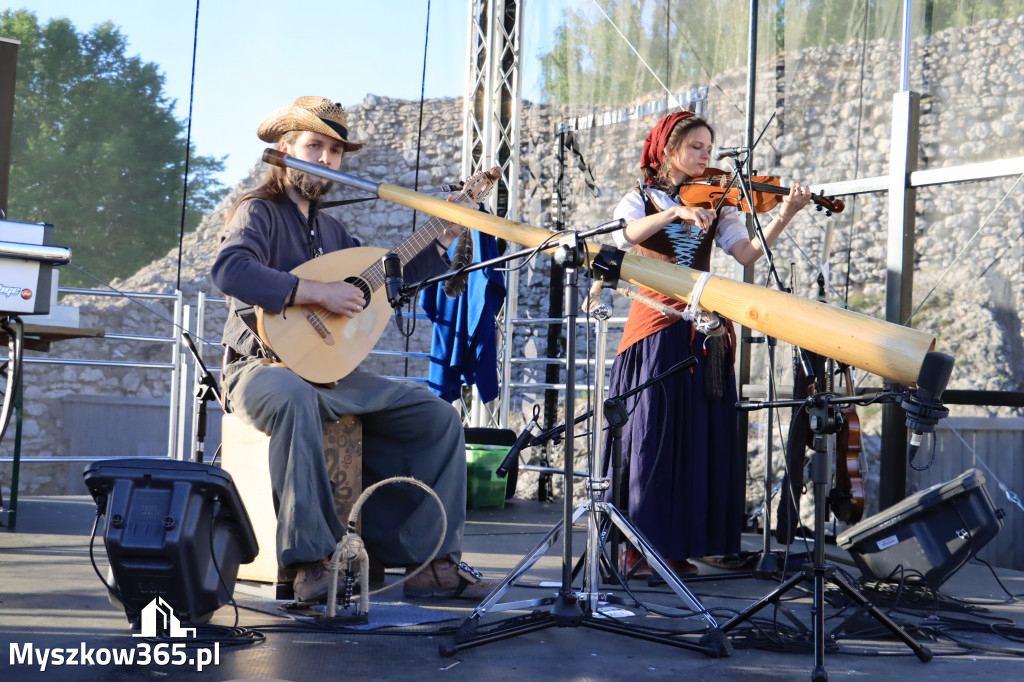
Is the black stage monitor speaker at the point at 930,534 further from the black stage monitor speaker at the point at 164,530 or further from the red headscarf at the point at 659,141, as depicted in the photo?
the black stage monitor speaker at the point at 164,530

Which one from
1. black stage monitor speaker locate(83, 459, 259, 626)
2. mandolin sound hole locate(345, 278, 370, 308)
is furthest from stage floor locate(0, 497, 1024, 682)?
mandolin sound hole locate(345, 278, 370, 308)

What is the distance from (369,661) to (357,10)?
10160 mm

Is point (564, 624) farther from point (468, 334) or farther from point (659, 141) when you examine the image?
point (468, 334)

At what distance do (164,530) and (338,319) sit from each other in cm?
91

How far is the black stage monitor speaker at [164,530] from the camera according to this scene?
77.3 inches

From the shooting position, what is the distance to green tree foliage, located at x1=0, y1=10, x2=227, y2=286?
12.8 meters

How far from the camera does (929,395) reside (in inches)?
62.7

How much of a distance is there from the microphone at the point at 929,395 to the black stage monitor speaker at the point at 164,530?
145 centimetres

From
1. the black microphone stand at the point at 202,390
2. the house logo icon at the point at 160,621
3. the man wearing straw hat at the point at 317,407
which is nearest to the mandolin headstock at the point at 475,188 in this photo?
the man wearing straw hat at the point at 317,407

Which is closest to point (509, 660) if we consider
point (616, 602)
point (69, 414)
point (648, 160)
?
point (616, 602)

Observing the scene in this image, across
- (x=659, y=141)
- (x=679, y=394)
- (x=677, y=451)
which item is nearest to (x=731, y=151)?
(x=659, y=141)

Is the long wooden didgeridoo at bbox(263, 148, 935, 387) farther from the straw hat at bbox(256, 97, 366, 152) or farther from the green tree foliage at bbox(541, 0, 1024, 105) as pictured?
the green tree foliage at bbox(541, 0, 1024, 105)

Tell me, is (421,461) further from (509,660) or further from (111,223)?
(111,223)

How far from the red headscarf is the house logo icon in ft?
6.85
